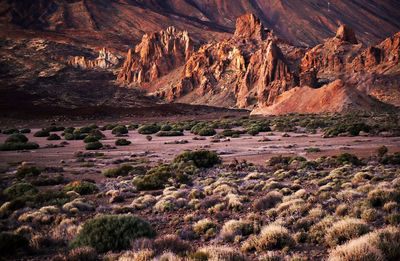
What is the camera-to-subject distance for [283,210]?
28.4ft

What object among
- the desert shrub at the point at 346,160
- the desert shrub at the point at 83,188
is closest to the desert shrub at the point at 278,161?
the desert shrub at the point at 346,160

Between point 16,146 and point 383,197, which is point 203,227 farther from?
point 16,146

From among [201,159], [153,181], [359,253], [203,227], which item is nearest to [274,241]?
[359,253]

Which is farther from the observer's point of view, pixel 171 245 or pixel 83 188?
pixel 83 188

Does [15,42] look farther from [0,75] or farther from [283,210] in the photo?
[283,210]

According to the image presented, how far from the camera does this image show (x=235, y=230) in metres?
7.30

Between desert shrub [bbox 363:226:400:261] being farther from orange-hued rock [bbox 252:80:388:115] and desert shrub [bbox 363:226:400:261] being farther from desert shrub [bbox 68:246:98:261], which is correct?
orange-hued rock [bbox 252:80:388:115]

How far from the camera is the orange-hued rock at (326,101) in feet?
205

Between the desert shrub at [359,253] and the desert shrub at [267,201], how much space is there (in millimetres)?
4380

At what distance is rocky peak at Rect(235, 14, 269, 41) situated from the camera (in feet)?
463

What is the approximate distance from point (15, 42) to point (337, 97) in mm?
208241

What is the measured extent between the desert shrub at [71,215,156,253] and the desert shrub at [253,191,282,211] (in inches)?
148

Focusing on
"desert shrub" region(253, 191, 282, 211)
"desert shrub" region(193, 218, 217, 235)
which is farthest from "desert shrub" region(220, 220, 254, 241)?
"desert shrub" region(253, 191, 282, 211)

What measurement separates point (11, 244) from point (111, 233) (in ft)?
7.41
